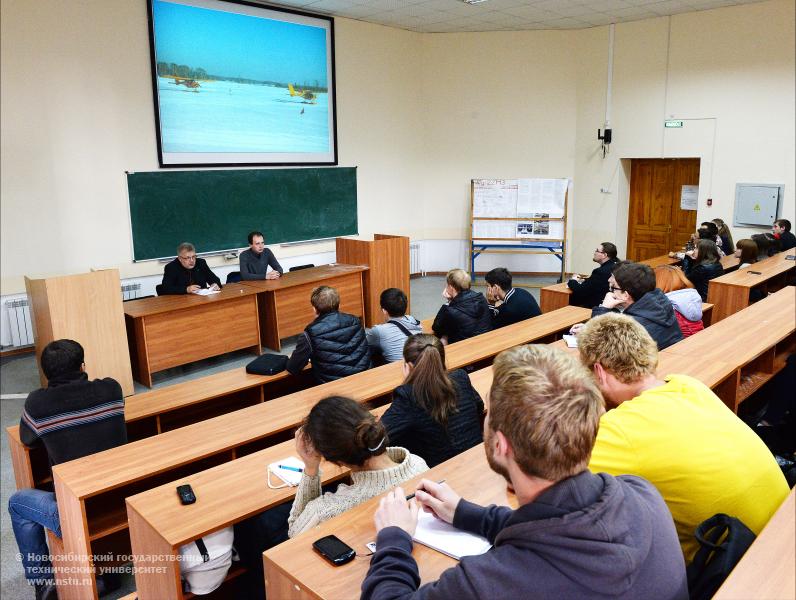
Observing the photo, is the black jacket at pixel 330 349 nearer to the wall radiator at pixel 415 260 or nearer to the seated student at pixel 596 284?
the seated student at pixel 596 284

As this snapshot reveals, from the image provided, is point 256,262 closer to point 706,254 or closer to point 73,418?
point 73,418

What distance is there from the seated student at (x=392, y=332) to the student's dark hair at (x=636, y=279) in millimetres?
1350

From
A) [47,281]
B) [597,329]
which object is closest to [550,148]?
[47,281]

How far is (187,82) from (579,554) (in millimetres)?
7186

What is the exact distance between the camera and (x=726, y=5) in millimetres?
8047

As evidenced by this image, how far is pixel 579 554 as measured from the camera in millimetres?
1075

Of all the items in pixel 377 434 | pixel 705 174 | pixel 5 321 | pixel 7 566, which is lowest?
pixel 7 566

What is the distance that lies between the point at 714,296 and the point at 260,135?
5.44 metres

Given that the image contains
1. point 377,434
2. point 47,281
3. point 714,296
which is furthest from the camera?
point 714,296

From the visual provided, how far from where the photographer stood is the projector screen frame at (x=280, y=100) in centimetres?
691

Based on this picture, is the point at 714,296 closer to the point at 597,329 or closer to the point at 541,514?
the point at 597,329

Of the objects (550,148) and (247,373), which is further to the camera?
(550,148)

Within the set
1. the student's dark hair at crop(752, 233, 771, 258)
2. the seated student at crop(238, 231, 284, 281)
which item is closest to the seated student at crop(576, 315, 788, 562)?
the seated student at crop(238, 231, 284, 281)

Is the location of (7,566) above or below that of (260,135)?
below
